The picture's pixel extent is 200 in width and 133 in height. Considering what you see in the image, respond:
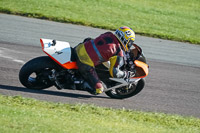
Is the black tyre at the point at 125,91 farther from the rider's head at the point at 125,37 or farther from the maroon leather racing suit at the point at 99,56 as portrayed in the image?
the rider's head at the point at 125,37

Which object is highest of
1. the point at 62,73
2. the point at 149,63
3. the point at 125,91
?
the point at 62,73

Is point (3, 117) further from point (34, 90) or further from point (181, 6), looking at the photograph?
point (181, 6)

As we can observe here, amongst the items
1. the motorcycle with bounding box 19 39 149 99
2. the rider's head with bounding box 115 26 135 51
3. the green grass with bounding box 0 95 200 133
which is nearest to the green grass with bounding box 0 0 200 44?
the motorcycle with bounding box 19 39 149 99

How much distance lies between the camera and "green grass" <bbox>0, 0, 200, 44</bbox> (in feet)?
55.2

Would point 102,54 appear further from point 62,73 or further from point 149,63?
point 149,63

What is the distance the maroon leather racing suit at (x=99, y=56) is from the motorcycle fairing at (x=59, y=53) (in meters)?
0.20

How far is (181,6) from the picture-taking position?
2702cm

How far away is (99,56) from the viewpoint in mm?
8109

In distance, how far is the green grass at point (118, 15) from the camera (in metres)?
16.8

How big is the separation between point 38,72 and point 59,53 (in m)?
0.61

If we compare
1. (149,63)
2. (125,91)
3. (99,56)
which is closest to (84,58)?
(99,56)

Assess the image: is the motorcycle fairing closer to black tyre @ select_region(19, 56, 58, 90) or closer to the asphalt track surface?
black tyre @ select_region(19, 56, 58, 90)

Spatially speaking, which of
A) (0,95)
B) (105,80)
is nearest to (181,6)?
(105,80)

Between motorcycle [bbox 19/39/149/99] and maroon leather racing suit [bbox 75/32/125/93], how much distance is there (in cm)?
23
